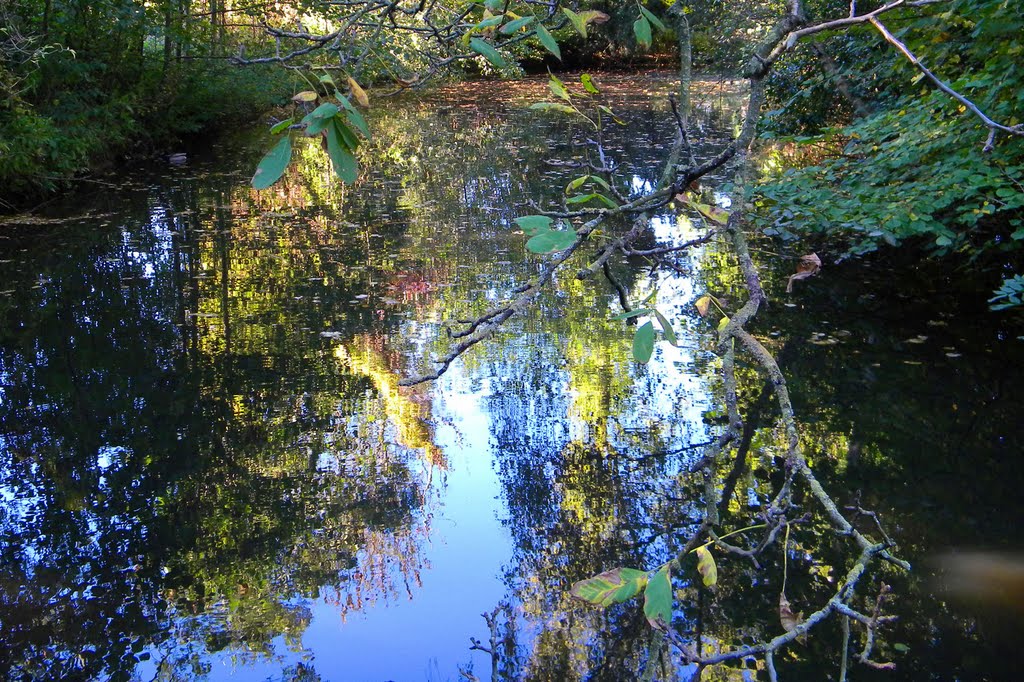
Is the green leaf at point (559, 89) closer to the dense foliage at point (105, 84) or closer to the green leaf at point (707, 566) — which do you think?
the green leaf at point (707, 566)

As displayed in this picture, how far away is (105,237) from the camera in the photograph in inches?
325

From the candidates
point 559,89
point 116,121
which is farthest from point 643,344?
point 116,121

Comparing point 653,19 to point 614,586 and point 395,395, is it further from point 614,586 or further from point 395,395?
point 395,395

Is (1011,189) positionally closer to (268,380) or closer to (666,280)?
(666,280)

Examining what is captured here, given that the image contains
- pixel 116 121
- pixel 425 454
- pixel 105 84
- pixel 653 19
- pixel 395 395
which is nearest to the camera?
pixel 653 19

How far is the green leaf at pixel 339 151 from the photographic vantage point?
117 centimetres

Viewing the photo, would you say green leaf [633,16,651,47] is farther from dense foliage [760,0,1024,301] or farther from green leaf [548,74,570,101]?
dense foliage [760,0,1024,301]

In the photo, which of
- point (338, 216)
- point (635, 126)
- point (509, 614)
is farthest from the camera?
point (635, 126)

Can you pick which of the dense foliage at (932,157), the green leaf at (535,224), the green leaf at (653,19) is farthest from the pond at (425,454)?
the green leaf at (535,224)

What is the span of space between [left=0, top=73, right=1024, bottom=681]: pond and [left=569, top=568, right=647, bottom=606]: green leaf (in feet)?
3.64

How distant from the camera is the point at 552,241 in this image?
119 centimetres

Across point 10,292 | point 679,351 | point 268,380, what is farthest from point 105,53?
point 679,351

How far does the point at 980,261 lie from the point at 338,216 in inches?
235

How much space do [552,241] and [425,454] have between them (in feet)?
11.2
